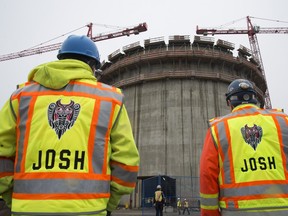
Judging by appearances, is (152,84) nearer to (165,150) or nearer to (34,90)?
(165,150)

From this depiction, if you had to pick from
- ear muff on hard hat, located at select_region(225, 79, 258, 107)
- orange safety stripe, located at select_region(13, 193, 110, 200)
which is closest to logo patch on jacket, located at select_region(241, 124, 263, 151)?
ear muff on hard hat, located at select_region(225, 79, 258, 107)

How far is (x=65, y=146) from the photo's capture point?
2.06 metres

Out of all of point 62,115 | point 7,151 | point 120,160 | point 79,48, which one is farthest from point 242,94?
point 7,151

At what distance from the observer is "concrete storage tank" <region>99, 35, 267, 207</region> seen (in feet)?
83.6

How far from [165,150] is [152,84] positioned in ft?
25.5

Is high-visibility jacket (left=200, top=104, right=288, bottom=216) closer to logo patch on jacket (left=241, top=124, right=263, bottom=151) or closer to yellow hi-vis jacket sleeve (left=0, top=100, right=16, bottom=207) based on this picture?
logo patch on jacket (left=241, top=124, right=263, bottom=151)

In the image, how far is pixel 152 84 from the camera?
2941cm

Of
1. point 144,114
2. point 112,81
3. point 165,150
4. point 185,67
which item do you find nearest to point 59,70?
point 165,150

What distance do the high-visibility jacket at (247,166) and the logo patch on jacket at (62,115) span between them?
1480mm

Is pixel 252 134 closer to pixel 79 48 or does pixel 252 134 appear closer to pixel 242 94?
pixel 242 94

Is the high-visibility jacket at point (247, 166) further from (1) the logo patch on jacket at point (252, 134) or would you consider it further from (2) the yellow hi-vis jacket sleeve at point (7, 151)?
(2) the yellow hi-vis jacket sleeve at point (7, 151)

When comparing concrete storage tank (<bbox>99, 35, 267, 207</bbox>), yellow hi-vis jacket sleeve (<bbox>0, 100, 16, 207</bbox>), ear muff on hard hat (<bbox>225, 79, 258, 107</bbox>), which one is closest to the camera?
yellow hi-vis jacket sleeve (<bbox>0, 100, 16, 207</bbox>)

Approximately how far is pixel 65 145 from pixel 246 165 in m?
1.80

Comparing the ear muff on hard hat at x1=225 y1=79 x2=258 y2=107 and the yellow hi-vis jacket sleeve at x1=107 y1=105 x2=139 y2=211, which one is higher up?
the ear muff on hard hat at x1=225 y1=79 x2=258 y2=107
